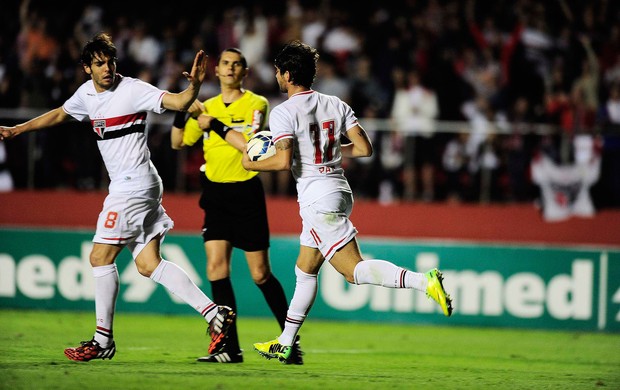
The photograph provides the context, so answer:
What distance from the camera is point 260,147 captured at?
7.64 metres

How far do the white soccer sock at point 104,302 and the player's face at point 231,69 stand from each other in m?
1.83

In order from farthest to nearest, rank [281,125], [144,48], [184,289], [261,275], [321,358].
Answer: [144,48], [321,358], [261,275], [184,289], [281,125]

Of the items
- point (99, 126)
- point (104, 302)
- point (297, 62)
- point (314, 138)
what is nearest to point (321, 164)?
point (314, 138)

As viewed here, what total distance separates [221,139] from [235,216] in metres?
0.65

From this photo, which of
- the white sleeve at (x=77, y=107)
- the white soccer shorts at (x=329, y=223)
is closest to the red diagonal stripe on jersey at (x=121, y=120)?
the white sleeve at (x=77, y=107)

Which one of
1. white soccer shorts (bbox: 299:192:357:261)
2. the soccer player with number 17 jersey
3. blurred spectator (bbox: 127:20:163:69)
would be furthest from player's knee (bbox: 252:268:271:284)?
blurred spectator (bbox: 127:20:163:69)

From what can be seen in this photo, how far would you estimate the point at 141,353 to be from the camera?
28.9ft

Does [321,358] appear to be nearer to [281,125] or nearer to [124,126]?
[281,125]

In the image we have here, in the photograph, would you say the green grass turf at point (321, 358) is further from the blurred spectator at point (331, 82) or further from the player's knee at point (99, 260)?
the blurred spectator at point (331, 82)

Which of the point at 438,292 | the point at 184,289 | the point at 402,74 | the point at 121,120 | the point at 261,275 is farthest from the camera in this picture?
the point at 402,74

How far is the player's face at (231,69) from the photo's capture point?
27.9ft

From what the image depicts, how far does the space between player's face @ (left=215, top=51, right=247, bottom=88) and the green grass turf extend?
91.0 inches

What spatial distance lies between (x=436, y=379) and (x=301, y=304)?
1.17 meters

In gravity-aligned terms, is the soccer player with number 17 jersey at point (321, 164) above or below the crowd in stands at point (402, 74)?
below
